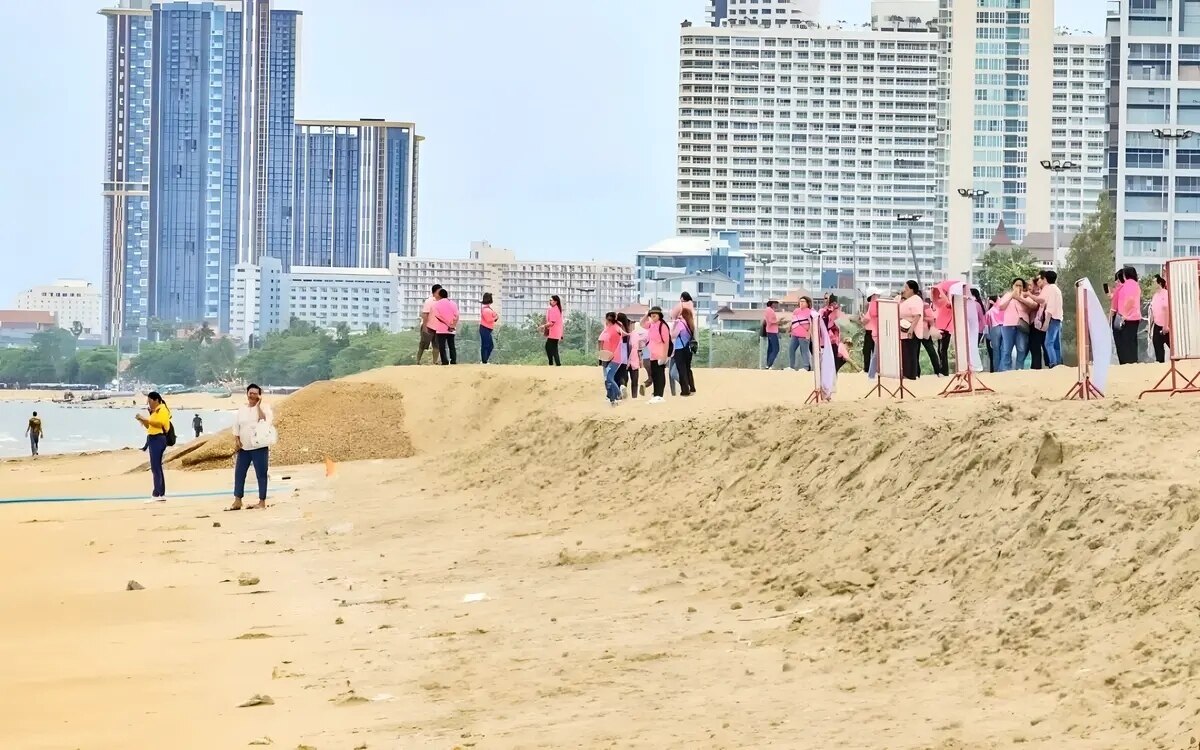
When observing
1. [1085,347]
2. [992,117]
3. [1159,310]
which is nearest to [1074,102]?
[992,117]

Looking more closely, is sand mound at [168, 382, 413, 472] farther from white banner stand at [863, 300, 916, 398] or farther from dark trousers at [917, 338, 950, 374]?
white banner stand at [863, 300, 916, 398]

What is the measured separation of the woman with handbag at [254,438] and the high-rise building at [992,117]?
144m

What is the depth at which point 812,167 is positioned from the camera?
19962cm

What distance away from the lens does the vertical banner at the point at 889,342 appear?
18.6m

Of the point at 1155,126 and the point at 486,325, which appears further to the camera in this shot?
the point at 1155,126

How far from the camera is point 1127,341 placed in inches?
893

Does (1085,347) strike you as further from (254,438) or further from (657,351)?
(254,438)

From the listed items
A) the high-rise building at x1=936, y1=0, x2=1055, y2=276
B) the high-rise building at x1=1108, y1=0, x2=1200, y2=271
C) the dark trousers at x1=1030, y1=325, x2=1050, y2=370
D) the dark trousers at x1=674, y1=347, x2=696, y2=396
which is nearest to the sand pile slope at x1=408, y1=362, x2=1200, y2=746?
the dark trousers at x1=1030, y1=325, x2=1050, y2=370

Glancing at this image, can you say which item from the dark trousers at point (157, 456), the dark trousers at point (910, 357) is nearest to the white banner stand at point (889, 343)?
the dark trousers at point (910, 357)

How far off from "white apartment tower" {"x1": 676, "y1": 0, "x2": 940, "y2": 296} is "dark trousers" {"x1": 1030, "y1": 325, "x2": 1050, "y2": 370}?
16716 cm

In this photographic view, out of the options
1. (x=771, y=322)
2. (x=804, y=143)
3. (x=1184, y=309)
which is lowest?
(x=1184, y=309)

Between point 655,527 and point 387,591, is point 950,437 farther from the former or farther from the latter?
point 387,591

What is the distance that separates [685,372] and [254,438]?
665 cm

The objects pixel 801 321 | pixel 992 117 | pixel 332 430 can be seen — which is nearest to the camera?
pixel 801 321
